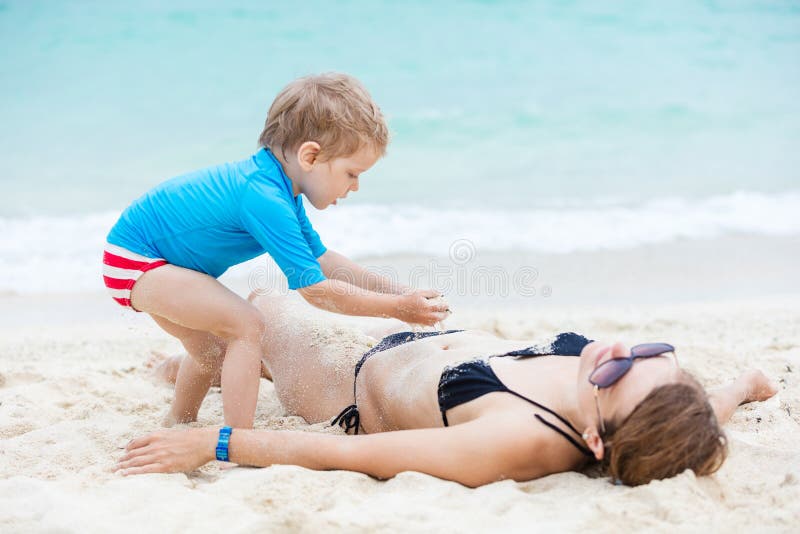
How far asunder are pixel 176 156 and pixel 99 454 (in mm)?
10172

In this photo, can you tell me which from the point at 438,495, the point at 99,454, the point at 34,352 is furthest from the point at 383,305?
the point at 34,352

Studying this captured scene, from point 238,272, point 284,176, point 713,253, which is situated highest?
point 284,176

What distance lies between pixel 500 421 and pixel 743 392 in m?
1.57

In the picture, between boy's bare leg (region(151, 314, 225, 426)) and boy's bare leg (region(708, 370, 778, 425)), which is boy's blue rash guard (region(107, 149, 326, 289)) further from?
boy's bare leg (region(708, 370, 778, 425))

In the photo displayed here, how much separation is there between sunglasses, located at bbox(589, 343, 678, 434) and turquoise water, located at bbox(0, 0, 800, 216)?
8.17 metres

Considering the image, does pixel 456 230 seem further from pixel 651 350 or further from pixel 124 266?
pixel 651 350

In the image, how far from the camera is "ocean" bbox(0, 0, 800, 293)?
31.1ft

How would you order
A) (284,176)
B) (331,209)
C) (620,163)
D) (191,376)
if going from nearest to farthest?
(284,176)
(191,376)
(331,209)
(620,163)

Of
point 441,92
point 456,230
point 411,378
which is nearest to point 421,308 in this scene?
point 411,378

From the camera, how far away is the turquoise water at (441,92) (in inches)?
456

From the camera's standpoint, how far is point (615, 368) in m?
2.25

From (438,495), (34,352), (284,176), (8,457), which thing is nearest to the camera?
(438,495)

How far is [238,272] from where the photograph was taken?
7.81 metres

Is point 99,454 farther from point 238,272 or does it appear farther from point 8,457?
point 238,272
